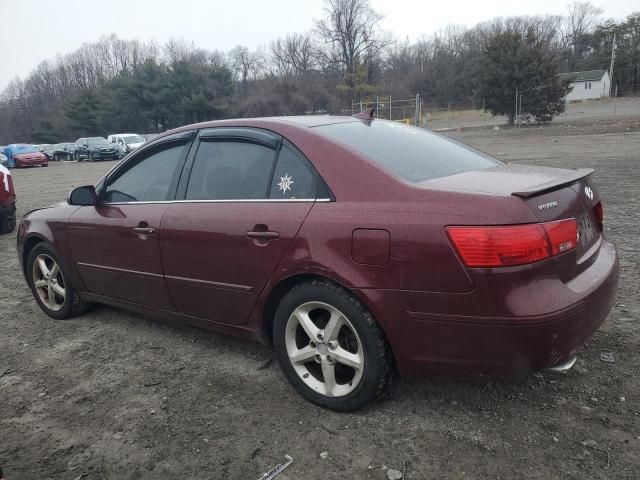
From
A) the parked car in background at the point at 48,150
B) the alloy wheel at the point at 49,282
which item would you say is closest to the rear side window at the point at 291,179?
the alloy wheel at the point at 49,282

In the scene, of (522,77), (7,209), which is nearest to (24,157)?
(7,209)

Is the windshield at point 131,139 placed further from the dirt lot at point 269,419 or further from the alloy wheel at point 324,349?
the alloy wheel at point 324,349

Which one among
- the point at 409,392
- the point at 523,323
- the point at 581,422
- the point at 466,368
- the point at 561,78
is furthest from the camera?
the point at 561,78

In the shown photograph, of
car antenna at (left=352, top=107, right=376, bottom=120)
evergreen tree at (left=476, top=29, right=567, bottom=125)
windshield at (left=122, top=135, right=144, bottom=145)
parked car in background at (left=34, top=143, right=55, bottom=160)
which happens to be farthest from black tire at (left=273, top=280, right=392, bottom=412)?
parked car in background at (left=34, top=143, right=55, bottom=160)

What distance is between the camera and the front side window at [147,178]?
3553mm

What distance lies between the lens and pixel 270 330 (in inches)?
121

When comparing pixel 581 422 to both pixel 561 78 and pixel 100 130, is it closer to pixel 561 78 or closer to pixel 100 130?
pixel 561 78

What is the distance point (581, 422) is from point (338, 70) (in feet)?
204

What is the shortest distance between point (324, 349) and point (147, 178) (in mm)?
1877

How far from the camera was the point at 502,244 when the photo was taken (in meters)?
2.20

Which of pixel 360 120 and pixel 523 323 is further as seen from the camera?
pixel 360 120

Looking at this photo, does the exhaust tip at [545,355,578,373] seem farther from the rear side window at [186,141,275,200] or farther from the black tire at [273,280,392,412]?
the rear side window at [186,141,275,200]

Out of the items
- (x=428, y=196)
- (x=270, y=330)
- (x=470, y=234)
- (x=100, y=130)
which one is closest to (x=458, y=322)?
(x=470, y=234)

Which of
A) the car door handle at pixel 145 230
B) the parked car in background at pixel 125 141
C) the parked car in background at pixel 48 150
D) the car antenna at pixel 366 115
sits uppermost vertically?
the car antenna at pixel 366 115
